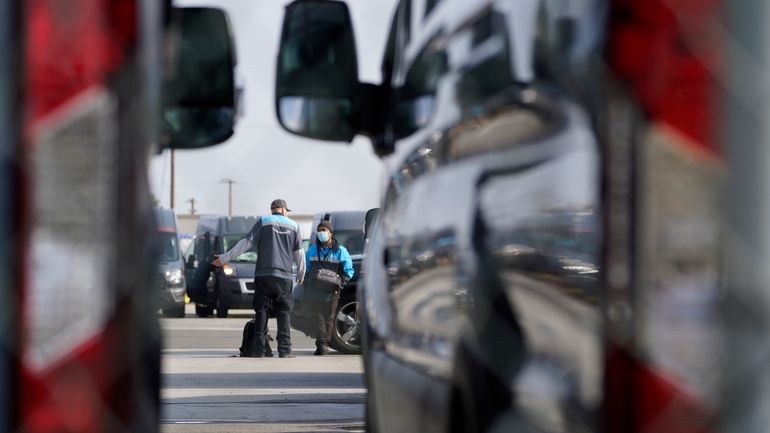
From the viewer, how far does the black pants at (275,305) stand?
13.7 m

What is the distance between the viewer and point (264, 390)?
10.5 m

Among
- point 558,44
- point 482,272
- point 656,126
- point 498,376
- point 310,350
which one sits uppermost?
point 558,44

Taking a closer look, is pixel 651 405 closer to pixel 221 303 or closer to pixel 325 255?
pixel 325 255

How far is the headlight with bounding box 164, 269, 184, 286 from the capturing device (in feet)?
76.5

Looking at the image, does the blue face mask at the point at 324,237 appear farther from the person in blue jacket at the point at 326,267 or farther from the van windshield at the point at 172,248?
the van windshield at the point at 172,248

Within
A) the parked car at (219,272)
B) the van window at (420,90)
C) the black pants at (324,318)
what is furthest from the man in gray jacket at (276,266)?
the van window at (420,90)

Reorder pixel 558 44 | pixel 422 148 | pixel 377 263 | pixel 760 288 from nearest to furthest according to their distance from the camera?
1. pixel 760 288
2. pixel 558 44
3. pixel 422 148
4. pixel 377 263

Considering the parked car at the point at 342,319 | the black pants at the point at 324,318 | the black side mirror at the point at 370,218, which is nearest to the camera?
the black side mirror at the point at 370,218

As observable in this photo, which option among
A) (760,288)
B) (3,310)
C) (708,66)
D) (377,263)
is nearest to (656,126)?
(708,66)

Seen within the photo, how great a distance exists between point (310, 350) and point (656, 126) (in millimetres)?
13945

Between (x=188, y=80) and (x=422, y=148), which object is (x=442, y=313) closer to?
(x=422, y=148)

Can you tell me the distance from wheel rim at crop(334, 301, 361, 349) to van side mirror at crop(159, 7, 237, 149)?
38.5 feet

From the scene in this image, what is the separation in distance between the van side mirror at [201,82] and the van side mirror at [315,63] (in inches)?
18.8

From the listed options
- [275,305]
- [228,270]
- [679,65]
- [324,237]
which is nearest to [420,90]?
[679,65]
